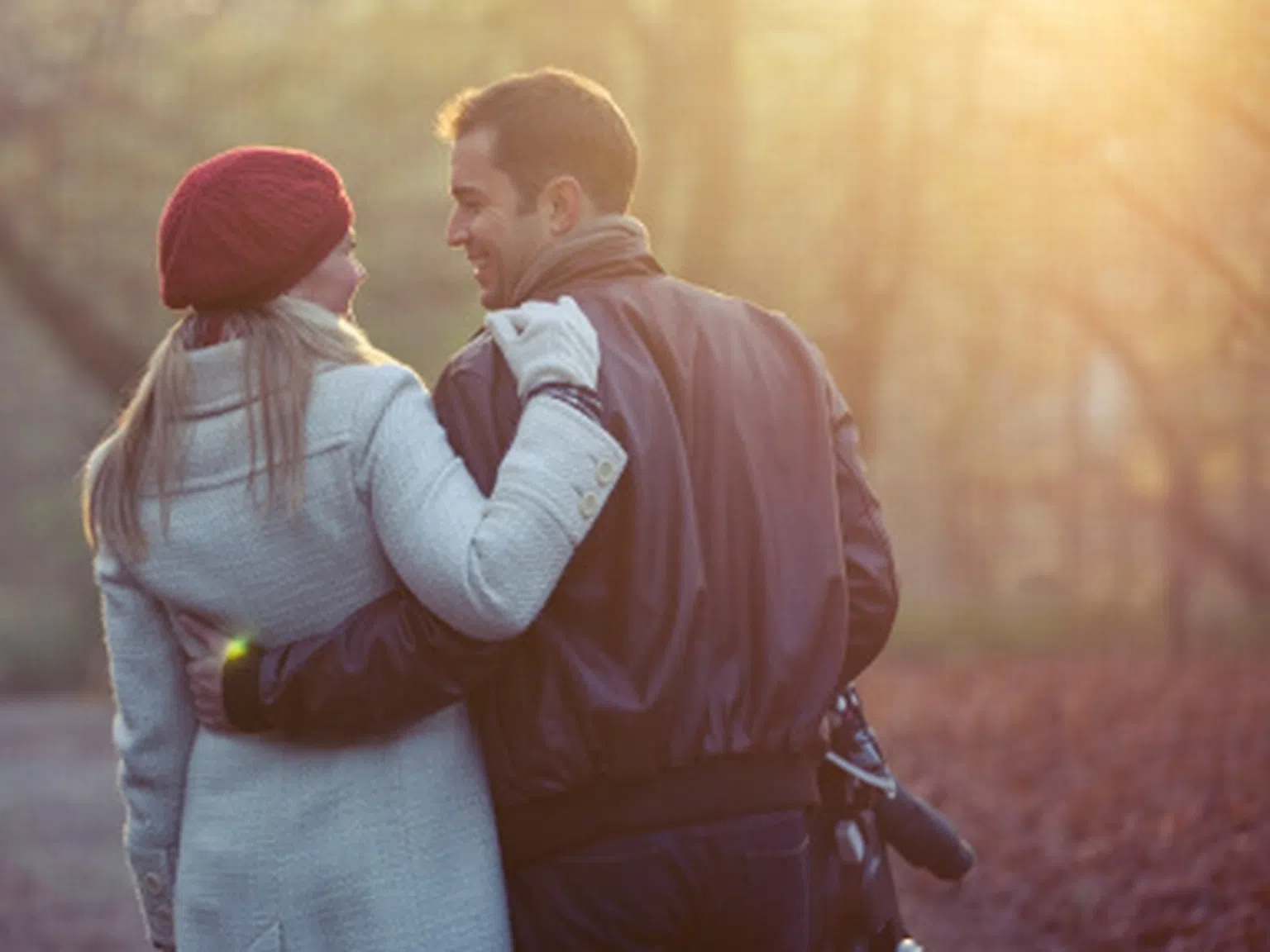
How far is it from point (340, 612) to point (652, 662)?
1.73ft

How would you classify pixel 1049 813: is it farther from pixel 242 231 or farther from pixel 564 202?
pixel 242 231

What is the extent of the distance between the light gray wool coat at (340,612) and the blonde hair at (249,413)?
23 mm

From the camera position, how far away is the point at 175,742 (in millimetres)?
3594

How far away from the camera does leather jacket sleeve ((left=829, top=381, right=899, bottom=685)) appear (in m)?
3.79

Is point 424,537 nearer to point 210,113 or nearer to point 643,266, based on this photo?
point 643,266

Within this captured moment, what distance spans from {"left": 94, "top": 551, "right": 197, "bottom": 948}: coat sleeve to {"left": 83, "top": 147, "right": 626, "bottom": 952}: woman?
41 millimetres

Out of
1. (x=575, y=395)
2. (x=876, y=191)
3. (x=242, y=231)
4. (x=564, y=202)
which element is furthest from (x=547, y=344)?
(x=876, y=191)

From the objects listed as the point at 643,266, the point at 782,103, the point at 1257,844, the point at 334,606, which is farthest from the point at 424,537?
the point at 782,103

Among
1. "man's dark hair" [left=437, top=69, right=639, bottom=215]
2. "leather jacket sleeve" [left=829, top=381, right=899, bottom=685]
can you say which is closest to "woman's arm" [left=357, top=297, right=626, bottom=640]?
"man's dark hair" [left=437, top=69, right=639, bottom=215]

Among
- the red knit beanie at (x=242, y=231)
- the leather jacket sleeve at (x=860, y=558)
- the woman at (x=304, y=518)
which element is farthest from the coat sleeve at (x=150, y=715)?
the leather jacket sleeve at (x=860, y=558)

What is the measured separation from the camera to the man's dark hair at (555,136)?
3734mm

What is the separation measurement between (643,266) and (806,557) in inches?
24.1

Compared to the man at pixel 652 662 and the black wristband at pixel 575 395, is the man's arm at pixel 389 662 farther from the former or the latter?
the black wristband at pixel 575 395

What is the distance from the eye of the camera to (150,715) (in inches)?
141
